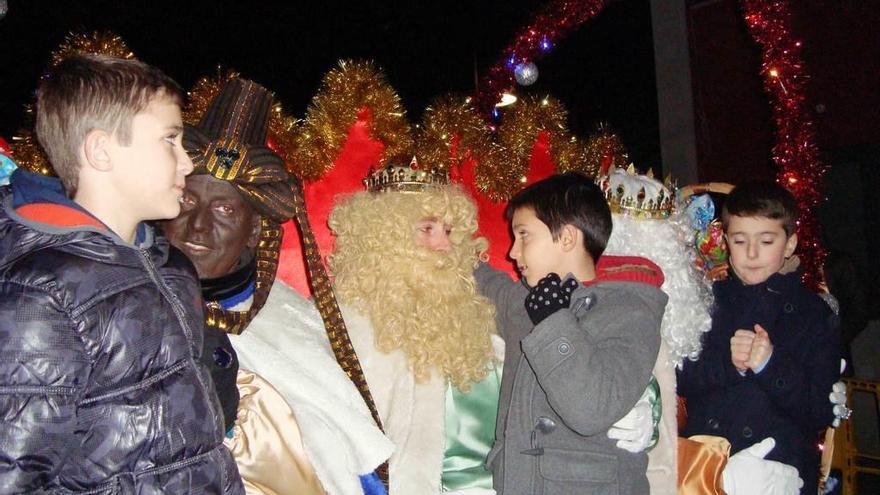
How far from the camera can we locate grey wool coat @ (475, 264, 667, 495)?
8.41 ft

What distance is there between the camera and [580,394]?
254 cm

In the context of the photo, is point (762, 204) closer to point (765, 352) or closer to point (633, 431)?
point (765, 352)

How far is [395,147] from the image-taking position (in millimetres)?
3549

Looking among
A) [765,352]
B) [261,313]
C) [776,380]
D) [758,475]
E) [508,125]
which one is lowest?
[758,475]

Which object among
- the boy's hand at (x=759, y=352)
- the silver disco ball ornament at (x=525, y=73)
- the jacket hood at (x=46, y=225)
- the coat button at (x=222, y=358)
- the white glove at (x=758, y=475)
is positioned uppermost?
the silver disco ball ornament at (x=525, y=73)

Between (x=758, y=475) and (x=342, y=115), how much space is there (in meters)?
2.61

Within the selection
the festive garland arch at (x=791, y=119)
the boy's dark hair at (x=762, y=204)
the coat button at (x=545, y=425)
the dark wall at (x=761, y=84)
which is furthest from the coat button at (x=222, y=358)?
the dark wall at (x=761, y=84)

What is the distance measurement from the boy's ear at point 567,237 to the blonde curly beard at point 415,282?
49 centimetres

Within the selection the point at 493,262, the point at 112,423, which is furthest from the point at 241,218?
the point at 493,262

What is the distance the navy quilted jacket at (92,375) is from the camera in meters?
1.43

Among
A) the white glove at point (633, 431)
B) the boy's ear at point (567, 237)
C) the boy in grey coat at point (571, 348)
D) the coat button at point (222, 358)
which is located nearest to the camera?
the coat button at point (222, 358)

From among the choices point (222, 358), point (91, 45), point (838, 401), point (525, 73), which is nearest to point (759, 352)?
point (838, 401)

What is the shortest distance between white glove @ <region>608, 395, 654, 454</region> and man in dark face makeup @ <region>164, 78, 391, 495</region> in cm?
94

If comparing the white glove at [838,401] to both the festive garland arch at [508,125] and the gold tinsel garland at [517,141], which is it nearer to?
the festive garland arch at [508,125]
